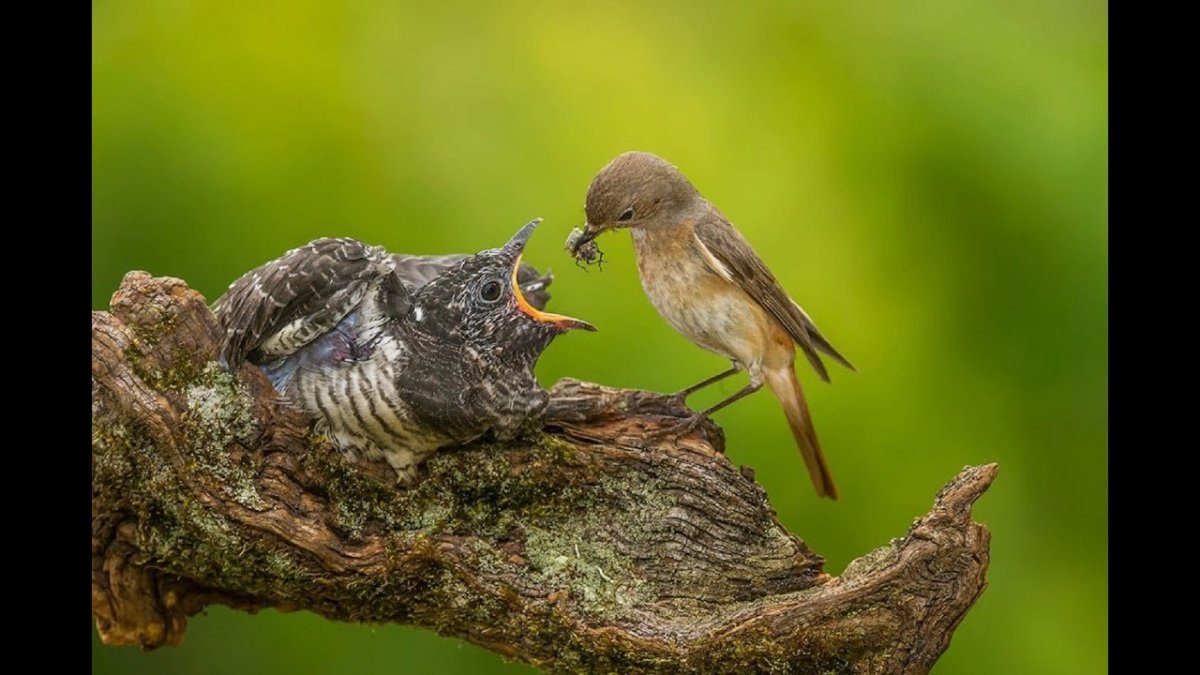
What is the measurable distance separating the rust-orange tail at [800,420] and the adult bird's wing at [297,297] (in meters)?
1.35

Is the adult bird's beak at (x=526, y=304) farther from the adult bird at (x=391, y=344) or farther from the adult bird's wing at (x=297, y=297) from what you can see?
the adult bird's wing at (x=297, y=297)

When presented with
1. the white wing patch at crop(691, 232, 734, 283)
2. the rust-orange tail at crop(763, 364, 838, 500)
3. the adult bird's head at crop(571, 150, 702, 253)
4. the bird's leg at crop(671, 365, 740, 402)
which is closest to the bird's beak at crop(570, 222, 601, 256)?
the adult bird's head at crop(571, 150, 702, 253)

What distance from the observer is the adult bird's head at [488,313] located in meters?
3.28

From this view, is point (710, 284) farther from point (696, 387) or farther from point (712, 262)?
point (696, 387)

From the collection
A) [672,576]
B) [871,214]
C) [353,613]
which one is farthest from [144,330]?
[871,214]

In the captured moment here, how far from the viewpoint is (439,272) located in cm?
382

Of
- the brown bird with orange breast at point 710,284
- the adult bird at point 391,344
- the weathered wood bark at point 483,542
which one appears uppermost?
the brown bird with orange breast at point 710,284

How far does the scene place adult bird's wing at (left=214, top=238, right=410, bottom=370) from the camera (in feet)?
10.5

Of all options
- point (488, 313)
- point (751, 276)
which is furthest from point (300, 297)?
point (751, 276)

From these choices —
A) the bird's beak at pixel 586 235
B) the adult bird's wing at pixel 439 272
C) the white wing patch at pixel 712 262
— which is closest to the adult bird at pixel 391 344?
the bird's beak at pixel 586 235

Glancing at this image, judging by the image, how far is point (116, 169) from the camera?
4840mm

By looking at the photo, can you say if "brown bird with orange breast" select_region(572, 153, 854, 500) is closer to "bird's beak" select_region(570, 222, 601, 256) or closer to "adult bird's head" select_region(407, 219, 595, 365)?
"bird's beak" select_region(570, 222, 601, 256)

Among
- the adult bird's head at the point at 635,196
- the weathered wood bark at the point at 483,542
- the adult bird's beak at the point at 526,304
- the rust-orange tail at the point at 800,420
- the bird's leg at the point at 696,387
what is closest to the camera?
the weathered wood bark at the point at 483,542

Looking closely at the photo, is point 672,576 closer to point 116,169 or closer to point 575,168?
point 575,168
